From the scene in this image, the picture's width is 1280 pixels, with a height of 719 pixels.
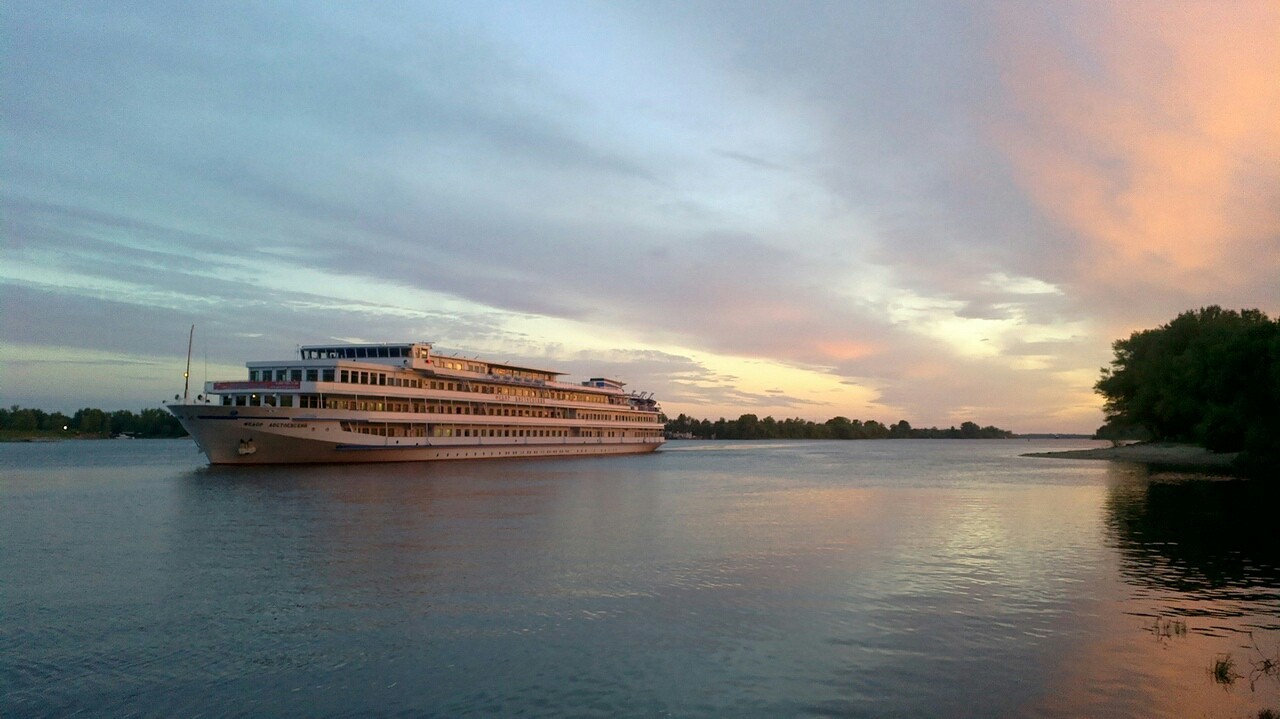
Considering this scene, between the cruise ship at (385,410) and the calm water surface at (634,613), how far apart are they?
104ft

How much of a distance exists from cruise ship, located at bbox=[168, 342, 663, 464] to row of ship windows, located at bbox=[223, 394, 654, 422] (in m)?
0.11

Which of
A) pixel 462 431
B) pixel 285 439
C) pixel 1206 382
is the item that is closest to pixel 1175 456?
pixel 1206 382

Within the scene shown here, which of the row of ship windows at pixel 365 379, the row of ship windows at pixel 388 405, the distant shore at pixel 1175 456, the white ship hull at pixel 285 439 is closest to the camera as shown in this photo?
the white ship hull at pixel 285 439

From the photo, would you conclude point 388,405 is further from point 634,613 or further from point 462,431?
point 634,613

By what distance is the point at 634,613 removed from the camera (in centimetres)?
1884

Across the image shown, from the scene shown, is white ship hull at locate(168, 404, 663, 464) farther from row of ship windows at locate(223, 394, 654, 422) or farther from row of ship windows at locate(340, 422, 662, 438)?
row of ship windows at locate(223, 394, 654, 422)

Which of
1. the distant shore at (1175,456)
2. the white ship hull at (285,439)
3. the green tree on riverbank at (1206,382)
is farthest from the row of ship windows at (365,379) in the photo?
the distant shore at (1175,456)

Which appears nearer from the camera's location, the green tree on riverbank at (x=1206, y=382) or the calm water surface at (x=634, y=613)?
the calm water surface at (x=634, y=613)

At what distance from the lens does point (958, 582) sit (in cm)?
2236

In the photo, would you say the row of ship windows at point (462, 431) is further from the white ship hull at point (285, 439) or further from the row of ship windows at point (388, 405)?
the row of ship windows at point (388, 405)

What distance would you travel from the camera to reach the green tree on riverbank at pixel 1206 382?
6206 cm

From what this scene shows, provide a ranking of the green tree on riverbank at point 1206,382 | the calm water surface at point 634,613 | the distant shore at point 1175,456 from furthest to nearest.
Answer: the distant shore at point 1175,456 < the green tree on riverbank at point 1206,382 < the calm water surface at point 634,613

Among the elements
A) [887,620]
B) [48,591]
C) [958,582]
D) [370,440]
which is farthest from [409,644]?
[370,440]

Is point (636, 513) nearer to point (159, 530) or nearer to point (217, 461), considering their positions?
point (159, 530)
